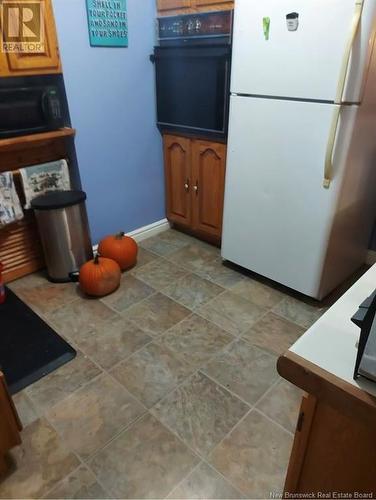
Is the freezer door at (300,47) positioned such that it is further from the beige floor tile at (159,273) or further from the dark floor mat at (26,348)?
the dark floor mat at (26,348)

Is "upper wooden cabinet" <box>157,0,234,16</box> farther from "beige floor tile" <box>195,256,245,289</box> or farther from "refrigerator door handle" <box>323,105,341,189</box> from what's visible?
"beige floor tile" <box>195,256,245,289</box>

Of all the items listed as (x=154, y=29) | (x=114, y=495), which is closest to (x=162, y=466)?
(x=114, y=495)

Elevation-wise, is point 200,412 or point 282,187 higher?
point 282,187

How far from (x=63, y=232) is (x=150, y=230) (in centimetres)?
86

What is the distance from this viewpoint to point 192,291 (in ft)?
7.34

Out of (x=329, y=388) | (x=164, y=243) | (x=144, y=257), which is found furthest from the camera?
(x=164, y=243)

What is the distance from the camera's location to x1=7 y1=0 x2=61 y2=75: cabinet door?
1.76 metres

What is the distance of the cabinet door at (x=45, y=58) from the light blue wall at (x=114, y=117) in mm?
149

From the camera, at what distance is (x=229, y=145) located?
6.80 feet

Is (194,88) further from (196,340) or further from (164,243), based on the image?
(196,340)

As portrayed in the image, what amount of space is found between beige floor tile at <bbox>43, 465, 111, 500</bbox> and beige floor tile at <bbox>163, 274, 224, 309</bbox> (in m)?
1.04

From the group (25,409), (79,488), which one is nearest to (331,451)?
(79,488)

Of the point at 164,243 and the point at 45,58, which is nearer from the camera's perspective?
the point at 45,58

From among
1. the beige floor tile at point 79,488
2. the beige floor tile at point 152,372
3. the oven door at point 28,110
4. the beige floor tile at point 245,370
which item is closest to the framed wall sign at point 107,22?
the oven door at point 28,110
